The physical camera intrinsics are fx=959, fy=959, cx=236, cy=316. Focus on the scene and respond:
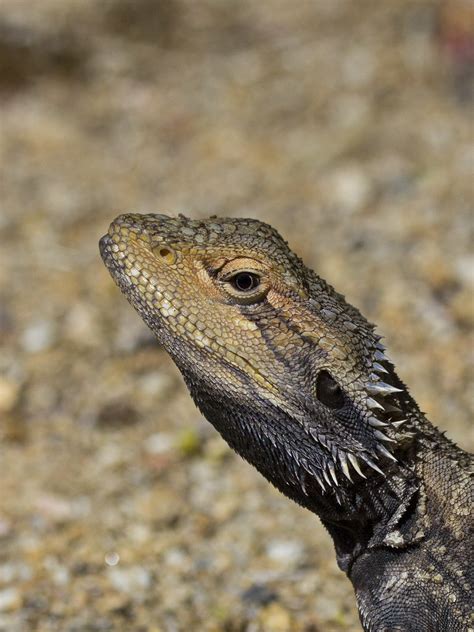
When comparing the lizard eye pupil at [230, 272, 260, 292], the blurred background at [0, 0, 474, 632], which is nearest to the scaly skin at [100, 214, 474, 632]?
the lizard eye pupil at [230, 272, 260, 292]

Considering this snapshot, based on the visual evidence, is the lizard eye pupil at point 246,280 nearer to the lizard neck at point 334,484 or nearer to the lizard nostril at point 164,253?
the lizard nostril at point 164,253

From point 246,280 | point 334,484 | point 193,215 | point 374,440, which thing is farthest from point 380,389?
point 193,215

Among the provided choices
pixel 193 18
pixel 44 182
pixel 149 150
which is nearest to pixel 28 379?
pixel 44 182

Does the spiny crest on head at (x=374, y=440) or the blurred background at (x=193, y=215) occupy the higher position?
the blurred background at (x=193, y=215)

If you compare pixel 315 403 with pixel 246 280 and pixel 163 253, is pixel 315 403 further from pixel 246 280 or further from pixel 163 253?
pixel 163 253

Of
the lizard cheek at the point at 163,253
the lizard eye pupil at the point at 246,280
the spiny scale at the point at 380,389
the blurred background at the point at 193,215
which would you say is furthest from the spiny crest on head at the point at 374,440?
the blurred background at the point at 193,215

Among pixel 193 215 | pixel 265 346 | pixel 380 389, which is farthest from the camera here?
pixel 193 215

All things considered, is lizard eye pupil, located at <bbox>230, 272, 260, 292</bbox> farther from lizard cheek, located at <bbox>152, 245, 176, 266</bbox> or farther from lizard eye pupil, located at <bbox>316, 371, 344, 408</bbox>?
lizard eye pupil, located at <bbox>316, 371, 344, 408</bbox>

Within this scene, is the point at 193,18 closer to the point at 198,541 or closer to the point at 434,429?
the point at 198,541
